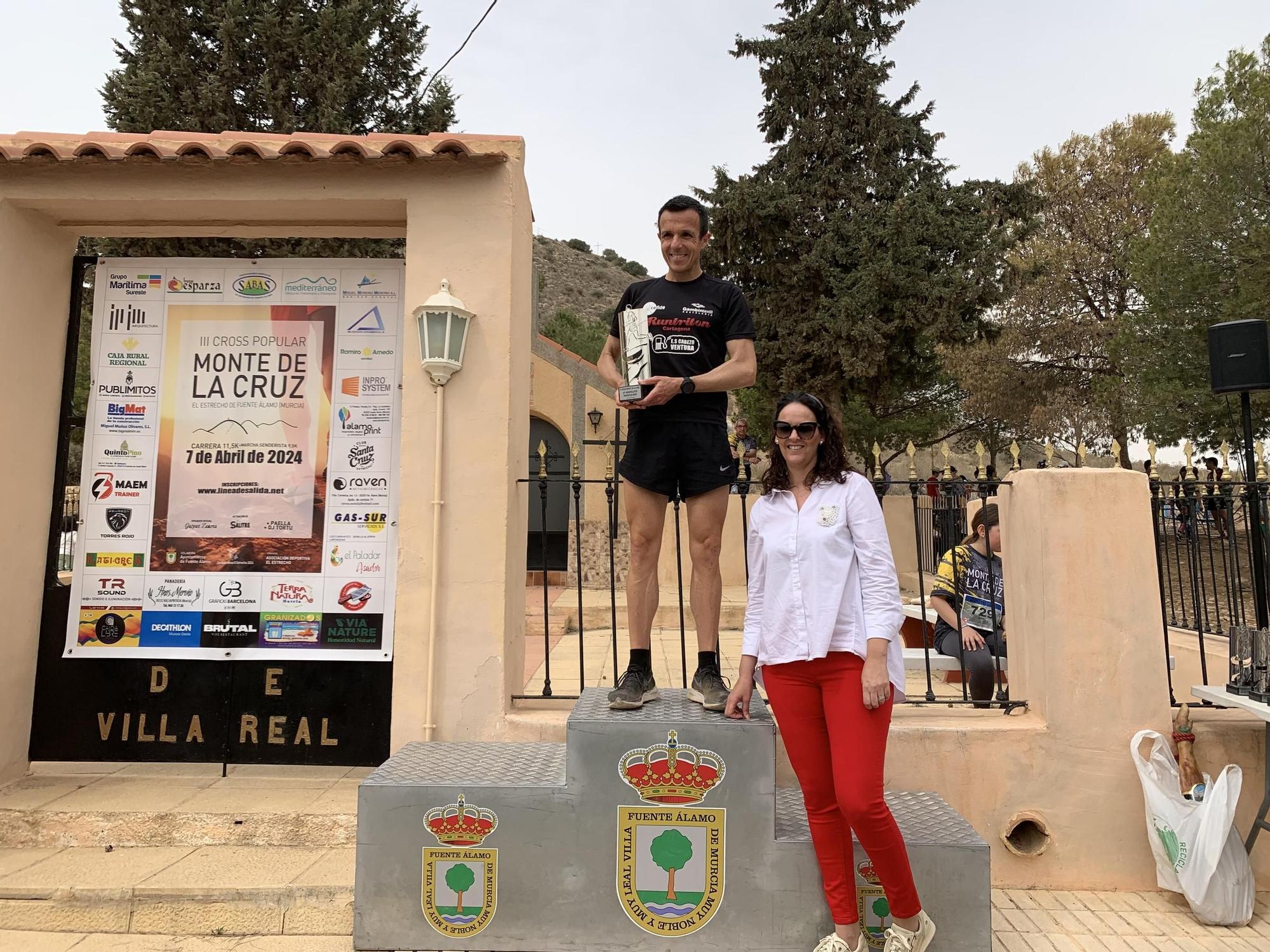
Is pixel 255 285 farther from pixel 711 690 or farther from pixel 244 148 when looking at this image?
pixel 711 690

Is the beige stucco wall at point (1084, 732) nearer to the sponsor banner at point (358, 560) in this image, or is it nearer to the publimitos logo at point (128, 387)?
the sponsor banner at point (358, 560)

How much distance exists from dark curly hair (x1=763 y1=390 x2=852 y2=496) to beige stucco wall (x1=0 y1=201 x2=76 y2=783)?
4029 millimetres

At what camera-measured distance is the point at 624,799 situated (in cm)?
289

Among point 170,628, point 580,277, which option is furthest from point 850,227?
point 580,277

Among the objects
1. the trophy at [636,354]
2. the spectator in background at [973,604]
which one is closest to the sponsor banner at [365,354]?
the trophy at [636,354]

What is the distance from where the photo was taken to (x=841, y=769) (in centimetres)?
245

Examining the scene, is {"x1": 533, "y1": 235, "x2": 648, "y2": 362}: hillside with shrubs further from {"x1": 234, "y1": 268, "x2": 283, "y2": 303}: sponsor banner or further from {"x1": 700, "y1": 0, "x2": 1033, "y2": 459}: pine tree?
{"x1": 234, "y1": 268, "x2": 283, "y2": 303}: sponsor banner

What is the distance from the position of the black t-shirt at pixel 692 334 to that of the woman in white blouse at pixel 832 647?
0.51 metres

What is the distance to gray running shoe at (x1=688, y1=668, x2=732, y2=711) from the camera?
3.03 meters

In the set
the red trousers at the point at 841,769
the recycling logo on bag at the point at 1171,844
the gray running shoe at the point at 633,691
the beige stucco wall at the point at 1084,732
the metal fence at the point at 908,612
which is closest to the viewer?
the red trousers at the point at 841,769

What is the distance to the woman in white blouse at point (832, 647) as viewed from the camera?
8.04 feet

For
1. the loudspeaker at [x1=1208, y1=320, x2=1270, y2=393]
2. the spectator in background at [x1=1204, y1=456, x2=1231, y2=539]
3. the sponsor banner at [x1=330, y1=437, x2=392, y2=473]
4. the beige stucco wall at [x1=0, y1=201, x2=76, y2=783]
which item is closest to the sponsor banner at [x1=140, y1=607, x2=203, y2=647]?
the beige stucco wall at [x1=0, y1=201, x2=76, y2=783]

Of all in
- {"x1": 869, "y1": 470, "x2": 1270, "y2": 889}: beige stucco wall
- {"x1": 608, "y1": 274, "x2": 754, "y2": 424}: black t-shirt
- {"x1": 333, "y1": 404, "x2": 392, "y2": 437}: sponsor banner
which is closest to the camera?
{"x1": 608, "y1": 274, "x2": 754, "y2": 424}: black t-shirt

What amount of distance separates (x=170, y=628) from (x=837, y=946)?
12.2 ft
